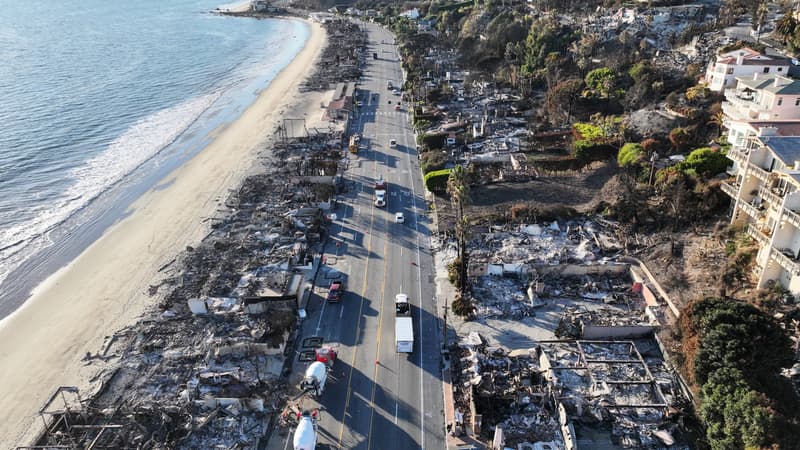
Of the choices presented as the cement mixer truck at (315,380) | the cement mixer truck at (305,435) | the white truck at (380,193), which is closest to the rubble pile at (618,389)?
the cement mixer truck at (315,380)

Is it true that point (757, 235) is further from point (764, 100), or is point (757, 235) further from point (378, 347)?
point (378, 347)

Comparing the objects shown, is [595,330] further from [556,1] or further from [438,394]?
[556,1]

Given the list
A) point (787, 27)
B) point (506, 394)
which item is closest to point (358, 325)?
point (506, 394)

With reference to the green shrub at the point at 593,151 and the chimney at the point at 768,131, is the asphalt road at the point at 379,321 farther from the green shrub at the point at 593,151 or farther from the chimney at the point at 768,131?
the chimney at the point at 768,131

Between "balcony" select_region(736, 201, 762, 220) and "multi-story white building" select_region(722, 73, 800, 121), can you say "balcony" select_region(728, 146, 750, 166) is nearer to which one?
"balcony" select_region(736, 201, 762, 220)

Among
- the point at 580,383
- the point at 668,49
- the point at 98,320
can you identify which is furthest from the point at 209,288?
the point at 668,49

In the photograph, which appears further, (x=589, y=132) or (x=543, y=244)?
(x=589, y=132)
